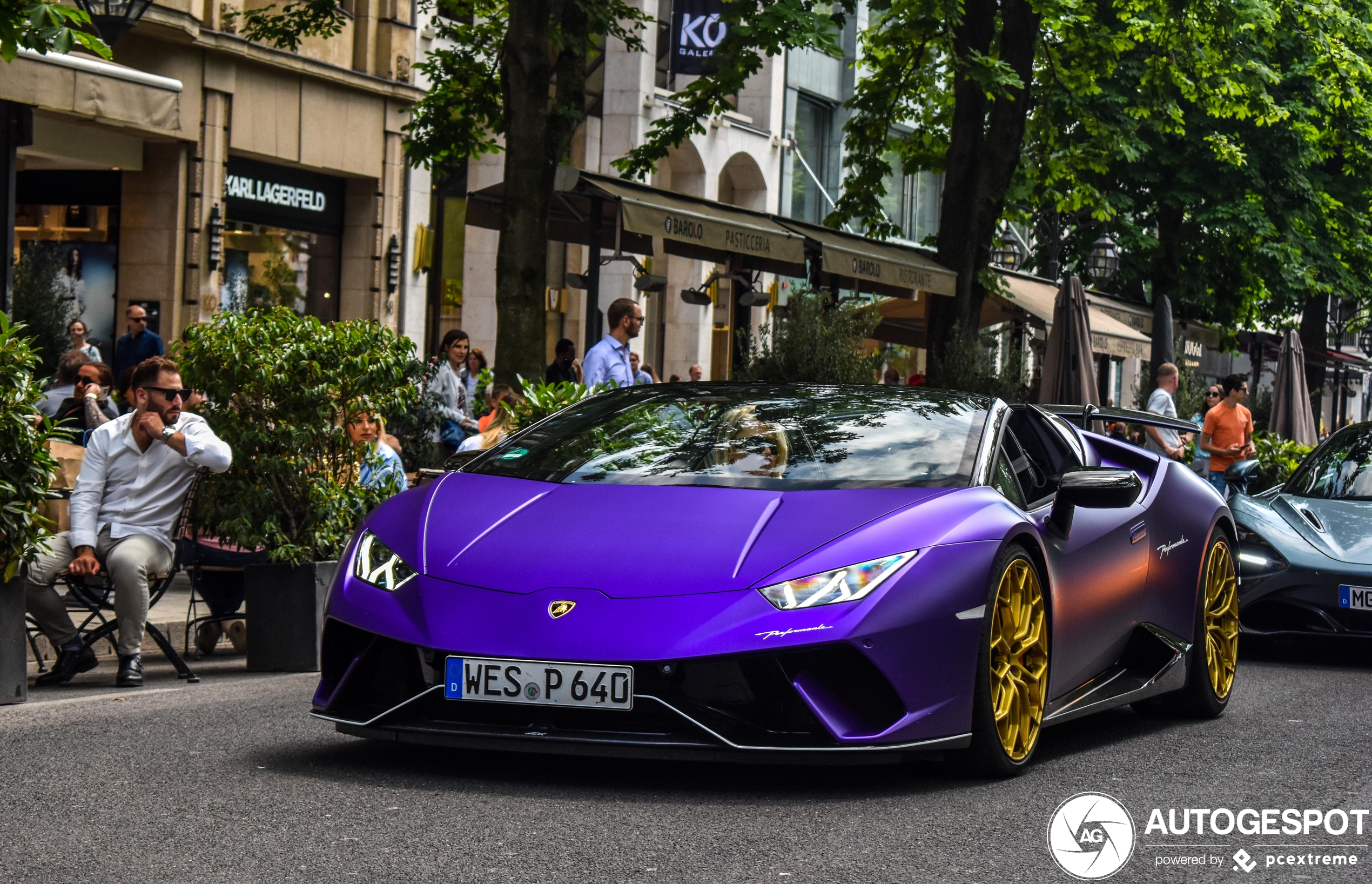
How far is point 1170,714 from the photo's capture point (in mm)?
8102

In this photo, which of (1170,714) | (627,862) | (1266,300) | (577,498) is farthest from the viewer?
(1266,300)

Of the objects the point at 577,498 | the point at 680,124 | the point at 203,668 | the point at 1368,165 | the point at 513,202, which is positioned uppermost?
the point at 1368,165

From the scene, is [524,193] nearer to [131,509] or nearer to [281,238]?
[131,509]

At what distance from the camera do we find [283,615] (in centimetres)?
934

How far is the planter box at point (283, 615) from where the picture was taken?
931 cm

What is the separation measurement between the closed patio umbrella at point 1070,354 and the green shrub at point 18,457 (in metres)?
14.2

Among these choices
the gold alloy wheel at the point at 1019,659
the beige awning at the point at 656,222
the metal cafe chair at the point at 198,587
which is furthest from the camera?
the beige awning at the point at 656,222

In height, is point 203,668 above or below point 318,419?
below

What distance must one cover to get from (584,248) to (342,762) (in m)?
26.1

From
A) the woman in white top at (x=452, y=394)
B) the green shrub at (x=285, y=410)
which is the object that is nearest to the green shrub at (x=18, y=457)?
the green shrub at (x=285, y=410)

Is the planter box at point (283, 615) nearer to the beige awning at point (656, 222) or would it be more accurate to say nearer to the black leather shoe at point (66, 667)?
the black leather shoe at point (66, 667)

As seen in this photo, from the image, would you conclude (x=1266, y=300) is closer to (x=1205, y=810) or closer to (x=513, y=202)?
(x=513, y=202)

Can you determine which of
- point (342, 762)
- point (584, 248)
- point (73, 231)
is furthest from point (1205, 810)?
point (584, 248)

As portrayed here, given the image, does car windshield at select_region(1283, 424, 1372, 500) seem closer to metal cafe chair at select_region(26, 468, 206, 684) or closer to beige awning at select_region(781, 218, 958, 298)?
metal cafe chair at select_region(26, 468, 206, 684)
